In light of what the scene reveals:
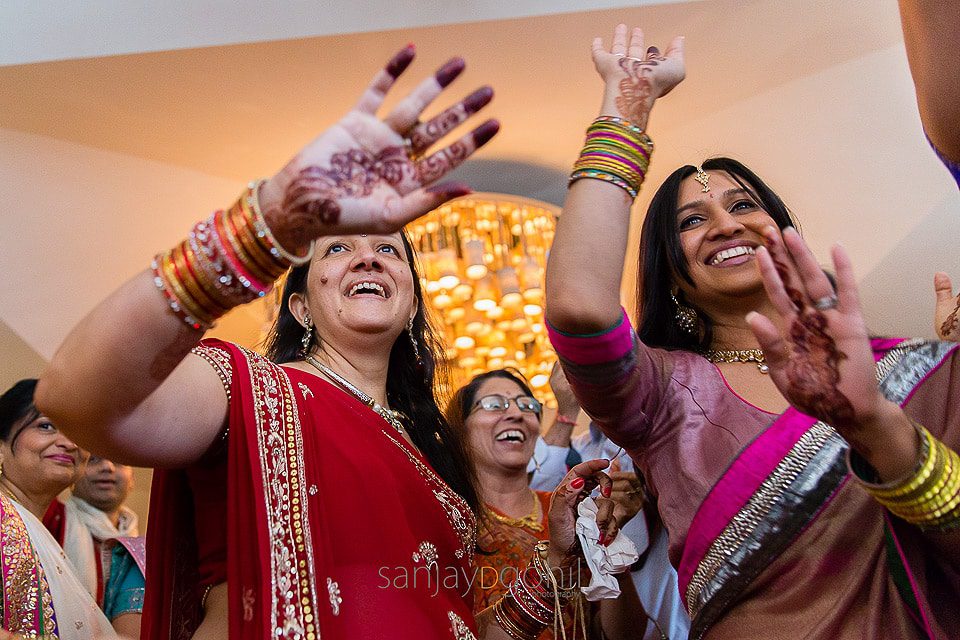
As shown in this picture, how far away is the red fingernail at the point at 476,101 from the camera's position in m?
1.23

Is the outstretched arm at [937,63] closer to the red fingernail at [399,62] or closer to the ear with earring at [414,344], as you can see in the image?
the red fingernail at [399,62]

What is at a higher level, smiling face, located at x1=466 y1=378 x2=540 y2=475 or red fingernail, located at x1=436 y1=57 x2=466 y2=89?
A: red fingernail, located at x1=436 y1=57 x2=466 y2=89

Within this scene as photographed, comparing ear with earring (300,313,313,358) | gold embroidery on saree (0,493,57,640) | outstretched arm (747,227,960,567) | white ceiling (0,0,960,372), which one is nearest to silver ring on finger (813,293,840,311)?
outstretched arm (747,227,960,567)

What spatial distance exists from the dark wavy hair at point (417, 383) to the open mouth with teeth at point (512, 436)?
3.37 feet

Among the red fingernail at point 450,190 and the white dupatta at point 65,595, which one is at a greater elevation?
the red fingernail at point 450,190

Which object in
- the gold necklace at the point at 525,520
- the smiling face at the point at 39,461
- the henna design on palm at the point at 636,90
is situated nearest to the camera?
the henna design on palm at the point at 636,90

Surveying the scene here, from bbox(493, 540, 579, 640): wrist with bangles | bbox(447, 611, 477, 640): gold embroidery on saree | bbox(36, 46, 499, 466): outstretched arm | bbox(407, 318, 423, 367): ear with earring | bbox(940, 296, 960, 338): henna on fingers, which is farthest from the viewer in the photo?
bbox(407, 318, 423, 367): ear with earring

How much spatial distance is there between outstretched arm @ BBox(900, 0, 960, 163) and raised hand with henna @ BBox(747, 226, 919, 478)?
27cm

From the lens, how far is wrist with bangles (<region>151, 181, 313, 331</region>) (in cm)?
117

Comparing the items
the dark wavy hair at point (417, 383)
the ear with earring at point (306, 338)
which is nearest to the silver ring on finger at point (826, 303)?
the dark wavy hair at point (417, 383)

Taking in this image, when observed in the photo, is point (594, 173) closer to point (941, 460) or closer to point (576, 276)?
point (576, 276)

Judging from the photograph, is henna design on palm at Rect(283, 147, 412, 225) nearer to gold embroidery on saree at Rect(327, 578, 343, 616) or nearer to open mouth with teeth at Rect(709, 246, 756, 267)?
gold embroidery on saree at Rect(327, 578, 343, 616)

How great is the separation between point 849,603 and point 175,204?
460 cm

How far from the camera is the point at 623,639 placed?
2.04m
